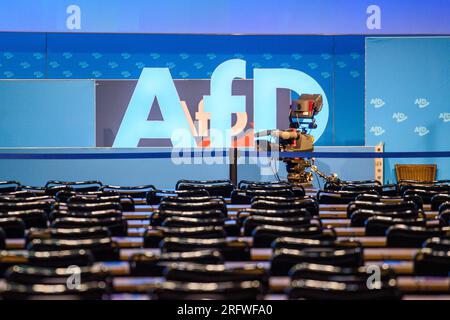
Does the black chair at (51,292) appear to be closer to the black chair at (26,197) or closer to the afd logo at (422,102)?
the black chair at (26,197)

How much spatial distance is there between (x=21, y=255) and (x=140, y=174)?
7442 millimetres

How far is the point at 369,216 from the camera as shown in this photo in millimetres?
5258

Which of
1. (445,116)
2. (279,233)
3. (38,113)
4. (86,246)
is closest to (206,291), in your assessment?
(86,246)

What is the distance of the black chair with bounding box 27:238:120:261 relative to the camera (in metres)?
3.89

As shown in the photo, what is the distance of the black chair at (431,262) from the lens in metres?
3.78

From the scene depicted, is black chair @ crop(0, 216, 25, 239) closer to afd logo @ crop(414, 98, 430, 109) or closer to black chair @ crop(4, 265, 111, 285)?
black chair @ crop(4, 265, 111, 285)

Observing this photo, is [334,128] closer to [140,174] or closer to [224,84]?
[224,84]

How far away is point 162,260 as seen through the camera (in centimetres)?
364

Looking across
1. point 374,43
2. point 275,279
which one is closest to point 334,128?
point 374,43

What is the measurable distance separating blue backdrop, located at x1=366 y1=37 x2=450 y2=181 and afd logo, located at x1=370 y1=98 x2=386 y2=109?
42 mm

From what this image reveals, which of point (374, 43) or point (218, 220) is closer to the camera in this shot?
point (218, 220)

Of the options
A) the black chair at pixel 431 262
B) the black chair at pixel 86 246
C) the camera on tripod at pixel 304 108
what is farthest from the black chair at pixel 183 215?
the camera on tripod at pixel 304 108

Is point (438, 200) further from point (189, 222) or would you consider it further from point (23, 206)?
point (23, 206)
